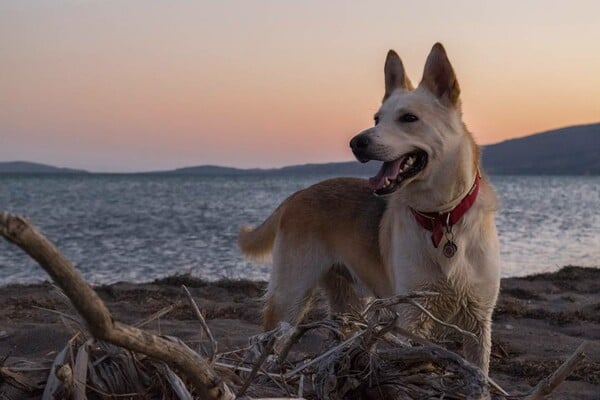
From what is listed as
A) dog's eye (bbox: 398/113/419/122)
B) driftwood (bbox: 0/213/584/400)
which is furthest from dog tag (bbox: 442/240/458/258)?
driftwood (bbox: 0/213/584/400)

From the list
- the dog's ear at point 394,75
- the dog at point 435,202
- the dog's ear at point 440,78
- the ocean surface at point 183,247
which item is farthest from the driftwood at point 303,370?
the ocean surface at point 183,247

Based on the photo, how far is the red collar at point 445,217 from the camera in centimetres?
480

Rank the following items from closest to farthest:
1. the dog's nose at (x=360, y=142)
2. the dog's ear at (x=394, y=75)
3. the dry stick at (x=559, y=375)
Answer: the dry stick at (x=559, y=375), the dog's nose at (x=360, y=142), the dog's ear at (x=394, y=75)

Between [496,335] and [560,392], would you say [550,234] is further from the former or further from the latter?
[560,392]

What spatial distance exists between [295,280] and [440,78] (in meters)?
2.08

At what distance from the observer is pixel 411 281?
4.96m

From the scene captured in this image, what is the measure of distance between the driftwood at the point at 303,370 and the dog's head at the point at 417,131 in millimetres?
2529

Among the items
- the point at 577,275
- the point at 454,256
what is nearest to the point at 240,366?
the point at 454,256

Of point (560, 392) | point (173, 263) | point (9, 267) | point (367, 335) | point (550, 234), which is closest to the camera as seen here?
point (367, 335)

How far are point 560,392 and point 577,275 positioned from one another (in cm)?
686

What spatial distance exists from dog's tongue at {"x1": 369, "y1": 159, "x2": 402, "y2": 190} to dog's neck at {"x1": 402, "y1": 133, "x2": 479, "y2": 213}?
183 mm

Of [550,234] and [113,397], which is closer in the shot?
[113,397]

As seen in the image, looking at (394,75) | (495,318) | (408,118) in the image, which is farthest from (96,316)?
(495,318)

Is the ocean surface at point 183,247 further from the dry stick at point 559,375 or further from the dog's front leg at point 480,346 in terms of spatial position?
the dry stick at point 559,375
